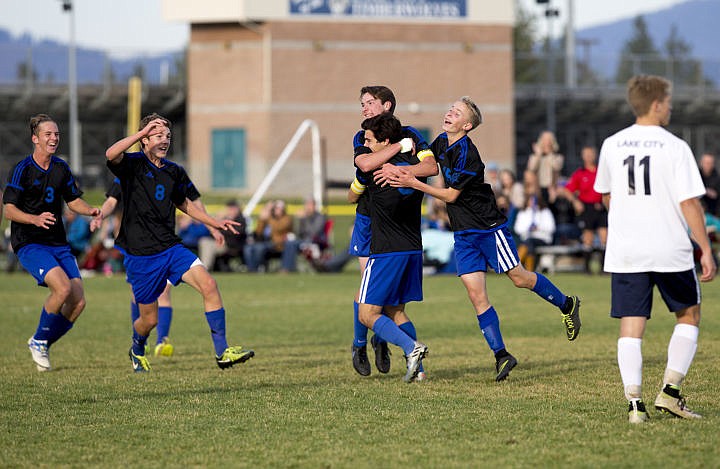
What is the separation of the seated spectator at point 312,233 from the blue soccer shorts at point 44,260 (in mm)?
14044

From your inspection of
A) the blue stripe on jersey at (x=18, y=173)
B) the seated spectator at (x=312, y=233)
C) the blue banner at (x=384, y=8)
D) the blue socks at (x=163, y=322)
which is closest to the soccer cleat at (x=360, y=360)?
the blue socks at (x=163, y=322)

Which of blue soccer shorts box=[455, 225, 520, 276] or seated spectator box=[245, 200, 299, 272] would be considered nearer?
blue soccer shorts box=[455, 225, 520, 276]

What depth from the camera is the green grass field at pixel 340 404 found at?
20.8 feet

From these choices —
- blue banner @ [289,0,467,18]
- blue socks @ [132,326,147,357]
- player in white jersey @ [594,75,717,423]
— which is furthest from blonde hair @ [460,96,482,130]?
blue banner @ [289,0,467,18]

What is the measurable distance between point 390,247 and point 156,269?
6.89ft

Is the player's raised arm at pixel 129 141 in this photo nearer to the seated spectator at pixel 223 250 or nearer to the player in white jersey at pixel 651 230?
the player in white jersey at pixel 651 230

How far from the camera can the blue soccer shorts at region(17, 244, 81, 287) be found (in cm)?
1025

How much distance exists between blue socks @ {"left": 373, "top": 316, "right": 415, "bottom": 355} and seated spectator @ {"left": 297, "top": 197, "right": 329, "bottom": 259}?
50.9 feet

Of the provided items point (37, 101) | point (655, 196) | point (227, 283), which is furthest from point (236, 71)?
point (655, 196)

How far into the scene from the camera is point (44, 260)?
1027 centimetres

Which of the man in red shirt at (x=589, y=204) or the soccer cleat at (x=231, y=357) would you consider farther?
the man in red shirt at (x=589, y=204)

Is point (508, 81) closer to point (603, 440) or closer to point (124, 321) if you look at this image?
point (124, 321)

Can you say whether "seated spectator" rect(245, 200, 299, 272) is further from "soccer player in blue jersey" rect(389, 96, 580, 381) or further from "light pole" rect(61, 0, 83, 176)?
"light pole" rect(61, 0, 83, 176)

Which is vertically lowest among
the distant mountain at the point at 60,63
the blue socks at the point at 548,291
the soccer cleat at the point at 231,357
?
the soccer cleat at the point at 231,357
